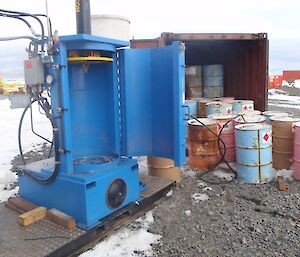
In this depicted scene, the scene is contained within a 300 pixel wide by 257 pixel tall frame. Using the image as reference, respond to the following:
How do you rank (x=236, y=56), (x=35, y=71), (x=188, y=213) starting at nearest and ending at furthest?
(x=35, y=71) → (x=188, y=213) → (x=236, y=56)

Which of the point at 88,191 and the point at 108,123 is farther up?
the point at 108,123

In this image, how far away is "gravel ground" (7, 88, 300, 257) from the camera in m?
3.04

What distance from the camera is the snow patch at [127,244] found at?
118 inches

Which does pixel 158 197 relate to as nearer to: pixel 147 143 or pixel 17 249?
pixel 147 143

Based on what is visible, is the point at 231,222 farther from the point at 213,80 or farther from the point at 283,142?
the point at 213,80

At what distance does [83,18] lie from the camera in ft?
10.9

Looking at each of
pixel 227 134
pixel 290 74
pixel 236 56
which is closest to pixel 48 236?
pixel 227 134

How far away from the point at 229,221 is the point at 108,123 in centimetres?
184

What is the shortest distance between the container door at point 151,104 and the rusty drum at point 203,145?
1413 mm

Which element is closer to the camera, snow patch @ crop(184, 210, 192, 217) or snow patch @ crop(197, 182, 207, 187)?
snow patch @ crop(184, 210, 192, 217)

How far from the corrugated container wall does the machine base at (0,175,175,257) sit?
3.37m

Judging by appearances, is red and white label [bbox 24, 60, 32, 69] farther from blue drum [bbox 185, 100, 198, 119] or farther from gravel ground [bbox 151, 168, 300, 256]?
blue drum [bbox 185, 100, 198, 119]

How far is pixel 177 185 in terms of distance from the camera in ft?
15.7

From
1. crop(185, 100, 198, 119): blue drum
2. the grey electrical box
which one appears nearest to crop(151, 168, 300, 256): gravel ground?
the grey electrical box
